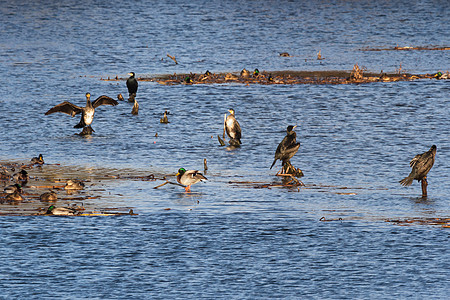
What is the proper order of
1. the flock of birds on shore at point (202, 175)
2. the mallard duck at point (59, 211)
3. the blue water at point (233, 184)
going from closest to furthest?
the blue water at point (233, 184), the mallard duck at point (59, 211), the flock of birds on shore at point (202, 175)

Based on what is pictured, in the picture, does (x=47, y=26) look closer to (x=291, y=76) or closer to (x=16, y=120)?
(x=291, y=76)

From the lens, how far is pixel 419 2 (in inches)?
4651

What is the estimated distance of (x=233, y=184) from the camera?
2344 cm

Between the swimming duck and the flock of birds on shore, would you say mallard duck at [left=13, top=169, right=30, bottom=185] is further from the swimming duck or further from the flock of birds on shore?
the swimming duck

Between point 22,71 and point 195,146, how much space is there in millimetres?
24486

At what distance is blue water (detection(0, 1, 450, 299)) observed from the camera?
16109mm

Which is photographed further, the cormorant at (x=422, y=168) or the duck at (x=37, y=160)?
the duck at (x=37, y=160)

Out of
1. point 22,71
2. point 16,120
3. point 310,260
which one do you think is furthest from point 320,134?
point 22,71

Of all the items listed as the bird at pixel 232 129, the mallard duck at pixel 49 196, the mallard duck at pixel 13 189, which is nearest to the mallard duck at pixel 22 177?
the mallard duck at pixel 13 189

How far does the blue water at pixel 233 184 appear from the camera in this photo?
16.1 metres

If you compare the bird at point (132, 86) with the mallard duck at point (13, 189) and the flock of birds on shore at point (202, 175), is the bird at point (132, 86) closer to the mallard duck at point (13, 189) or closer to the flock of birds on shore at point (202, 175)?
the flock of birds on shore at point (202, 175)

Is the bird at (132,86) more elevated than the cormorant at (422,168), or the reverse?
the bird at (132,86)

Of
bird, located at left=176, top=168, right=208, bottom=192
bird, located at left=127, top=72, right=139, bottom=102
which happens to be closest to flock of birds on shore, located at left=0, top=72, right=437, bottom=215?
bird, located at left=176, top=168, right=208, bottom=192

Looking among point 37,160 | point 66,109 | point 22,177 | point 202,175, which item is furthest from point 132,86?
point 202,175
